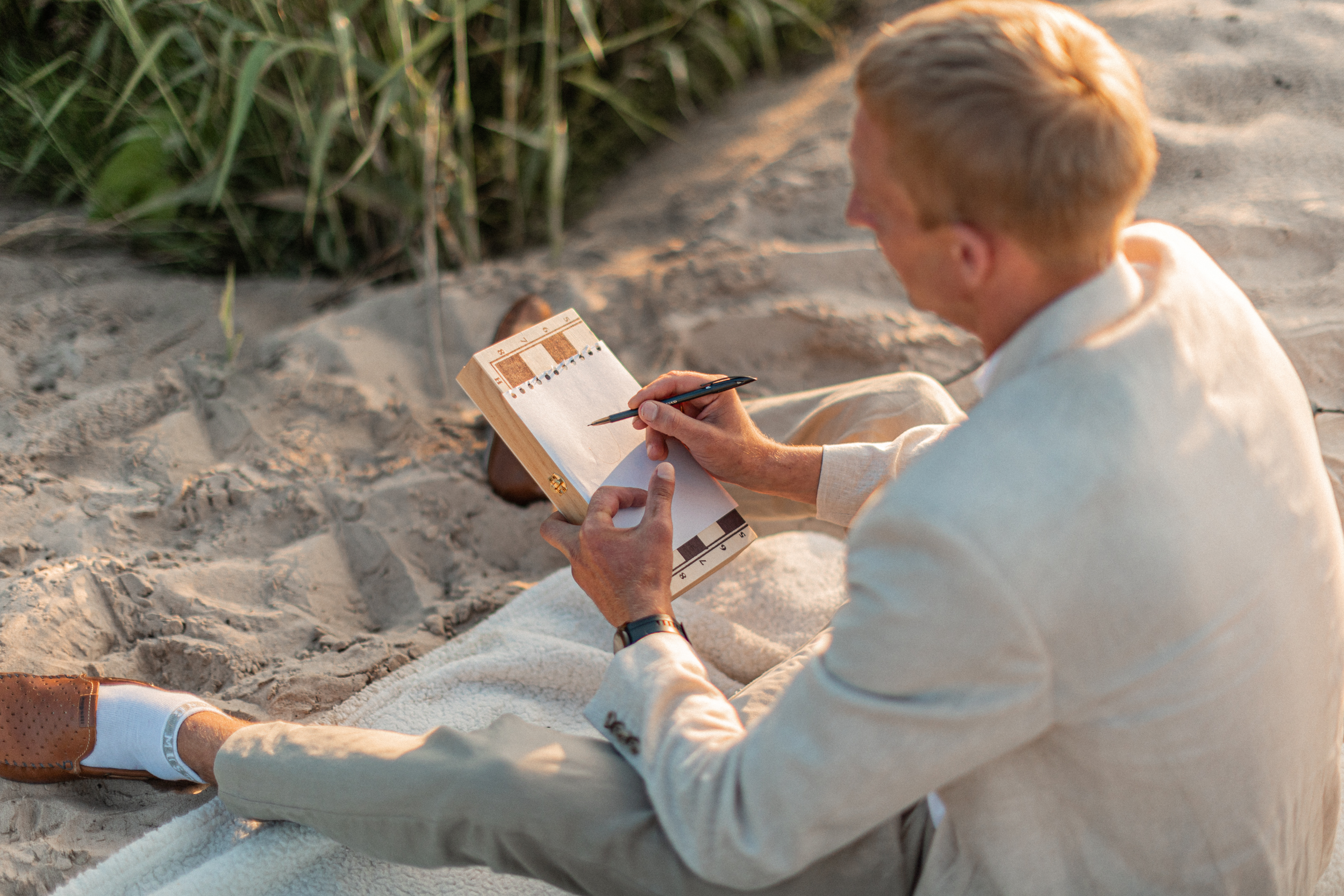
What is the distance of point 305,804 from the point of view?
1219 mm

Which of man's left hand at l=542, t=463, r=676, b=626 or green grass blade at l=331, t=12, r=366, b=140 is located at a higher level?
green grass blade at l=331, t=12, r=366, b=140

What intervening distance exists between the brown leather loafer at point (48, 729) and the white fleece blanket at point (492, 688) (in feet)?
0.69

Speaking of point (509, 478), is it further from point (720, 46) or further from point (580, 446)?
point (720, 46)

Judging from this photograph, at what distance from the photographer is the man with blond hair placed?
0.83 metres

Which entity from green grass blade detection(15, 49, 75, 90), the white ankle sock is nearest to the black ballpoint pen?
the white ankle sock

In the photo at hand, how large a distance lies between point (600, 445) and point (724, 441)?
21cm

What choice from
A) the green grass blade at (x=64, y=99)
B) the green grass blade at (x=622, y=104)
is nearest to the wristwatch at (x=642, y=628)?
the green grass blade at (x=622, y=104)

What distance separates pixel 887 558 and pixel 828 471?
0.75 m

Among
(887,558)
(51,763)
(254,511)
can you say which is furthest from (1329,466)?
(51,763)

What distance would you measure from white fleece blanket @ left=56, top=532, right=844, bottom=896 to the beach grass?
1.19m

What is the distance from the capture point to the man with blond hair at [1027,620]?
0.83 m

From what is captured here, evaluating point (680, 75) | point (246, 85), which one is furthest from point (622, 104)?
point (246, 85)

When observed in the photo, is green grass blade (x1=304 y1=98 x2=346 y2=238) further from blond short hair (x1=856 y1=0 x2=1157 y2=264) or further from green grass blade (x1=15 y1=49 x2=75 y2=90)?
blond short hair (x1=856 y1=0 x2=1157 y2=264)

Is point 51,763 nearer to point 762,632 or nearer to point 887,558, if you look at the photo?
point 762,632
